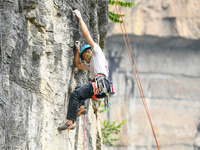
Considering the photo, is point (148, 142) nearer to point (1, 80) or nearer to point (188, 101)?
point (188, 101)

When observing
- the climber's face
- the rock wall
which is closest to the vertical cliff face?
the climber's face

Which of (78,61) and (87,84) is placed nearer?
(87,84)

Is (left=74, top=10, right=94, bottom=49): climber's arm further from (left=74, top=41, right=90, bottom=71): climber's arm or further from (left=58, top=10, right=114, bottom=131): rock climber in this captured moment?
(left=74, top=41, right=90, bottom=71): climber's arm

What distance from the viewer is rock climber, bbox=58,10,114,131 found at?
5.17 meters

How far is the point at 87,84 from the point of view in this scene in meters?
5.20

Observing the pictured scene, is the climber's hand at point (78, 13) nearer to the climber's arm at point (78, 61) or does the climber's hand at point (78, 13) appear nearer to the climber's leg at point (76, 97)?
the climber's arm at point (78, 61)

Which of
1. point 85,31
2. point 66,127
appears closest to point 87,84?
point 66,127

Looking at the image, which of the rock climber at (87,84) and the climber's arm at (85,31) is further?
the climber's arm at (85,31)

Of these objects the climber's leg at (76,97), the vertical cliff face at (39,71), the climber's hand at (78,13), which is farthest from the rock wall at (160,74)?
the climber's leg at (76,97)

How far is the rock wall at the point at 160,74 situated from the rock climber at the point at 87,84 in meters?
18.8

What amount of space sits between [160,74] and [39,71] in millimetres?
23460

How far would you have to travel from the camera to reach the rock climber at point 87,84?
17.0ft

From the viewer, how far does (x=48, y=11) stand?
4.99m

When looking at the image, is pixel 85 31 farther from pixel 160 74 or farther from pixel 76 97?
pixel 160 74
